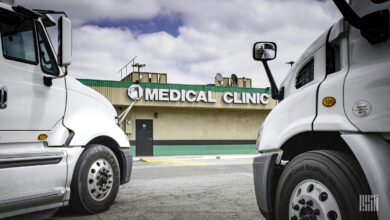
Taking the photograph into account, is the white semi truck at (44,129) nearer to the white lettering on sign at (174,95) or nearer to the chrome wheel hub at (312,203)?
the chrome wheel hub at (312,203)

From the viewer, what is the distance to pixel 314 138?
295 centimetres

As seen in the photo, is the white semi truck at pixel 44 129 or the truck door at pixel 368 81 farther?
the white semi truck at pixel 44 129

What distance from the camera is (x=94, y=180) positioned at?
4.69 m

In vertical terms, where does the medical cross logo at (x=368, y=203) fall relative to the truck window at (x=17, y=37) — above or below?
below

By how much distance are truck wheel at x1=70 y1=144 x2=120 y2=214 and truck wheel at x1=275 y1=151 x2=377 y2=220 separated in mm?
2626

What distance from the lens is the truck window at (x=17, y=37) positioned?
384 centimetres

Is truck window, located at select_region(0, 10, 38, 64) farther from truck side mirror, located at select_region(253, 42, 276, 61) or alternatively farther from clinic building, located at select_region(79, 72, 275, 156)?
clinic building, located at select_region(79, 72, 275, 156)

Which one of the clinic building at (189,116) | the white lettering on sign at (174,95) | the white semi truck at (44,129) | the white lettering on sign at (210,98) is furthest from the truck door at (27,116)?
the white lettering on sign at (210,98)

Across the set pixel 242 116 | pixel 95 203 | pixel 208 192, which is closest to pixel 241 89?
pixel 242 116

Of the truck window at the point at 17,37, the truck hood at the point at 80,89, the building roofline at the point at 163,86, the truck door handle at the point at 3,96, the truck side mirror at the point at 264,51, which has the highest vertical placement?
the building roofline at the point at 163,86

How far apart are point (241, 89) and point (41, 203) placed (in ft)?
70.7

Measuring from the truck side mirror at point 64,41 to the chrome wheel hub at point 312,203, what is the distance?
2743 mm

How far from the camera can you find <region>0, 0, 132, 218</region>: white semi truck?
3.69 metres

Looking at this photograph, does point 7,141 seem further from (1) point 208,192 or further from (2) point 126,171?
(1) point 208,192
